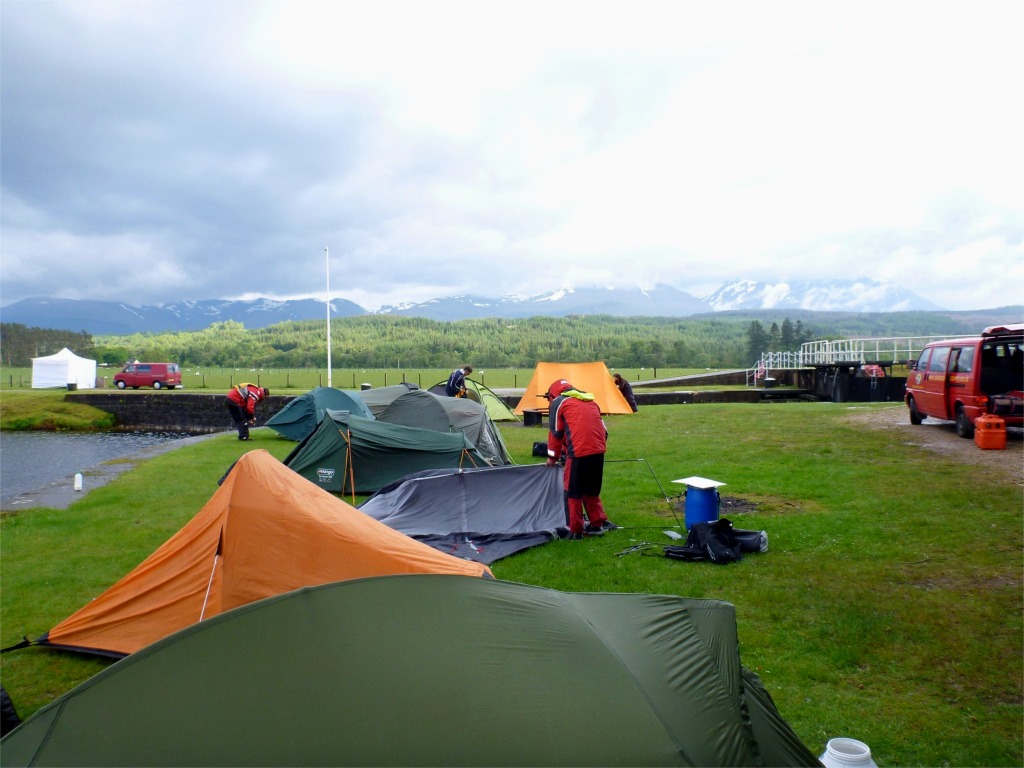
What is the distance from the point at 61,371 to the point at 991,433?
56.6m

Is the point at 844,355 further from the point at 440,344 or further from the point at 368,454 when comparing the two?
the point at 440,344

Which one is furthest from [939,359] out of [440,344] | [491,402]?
[440,344]

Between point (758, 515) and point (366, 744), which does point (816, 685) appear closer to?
point (366, 744)

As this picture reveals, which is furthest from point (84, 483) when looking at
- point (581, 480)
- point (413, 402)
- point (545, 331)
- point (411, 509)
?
point (545, 331)

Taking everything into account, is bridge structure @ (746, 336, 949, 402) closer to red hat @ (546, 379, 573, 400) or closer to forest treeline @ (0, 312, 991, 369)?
red hat @ (546, 379, 573, 400)

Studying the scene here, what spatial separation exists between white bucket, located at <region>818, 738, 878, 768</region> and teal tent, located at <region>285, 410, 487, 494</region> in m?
8.44

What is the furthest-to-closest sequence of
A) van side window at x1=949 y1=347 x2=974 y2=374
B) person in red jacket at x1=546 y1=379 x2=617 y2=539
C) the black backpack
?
van side window at x1=949 y1=347 x2=974 y2=374 → person in red jacket at x1=546 y1=379 x2=617 y2=539 → the black backpack

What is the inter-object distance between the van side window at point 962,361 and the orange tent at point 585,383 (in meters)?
10.4

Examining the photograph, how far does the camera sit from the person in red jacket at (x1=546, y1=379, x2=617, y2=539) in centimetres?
786

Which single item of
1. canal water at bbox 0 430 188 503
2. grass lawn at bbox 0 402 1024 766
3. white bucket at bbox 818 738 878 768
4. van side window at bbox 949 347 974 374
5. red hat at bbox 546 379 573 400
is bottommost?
canal water at bbox 0 430 188 503

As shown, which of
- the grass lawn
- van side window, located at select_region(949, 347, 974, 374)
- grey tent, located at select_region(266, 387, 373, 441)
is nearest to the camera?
the grass lawn

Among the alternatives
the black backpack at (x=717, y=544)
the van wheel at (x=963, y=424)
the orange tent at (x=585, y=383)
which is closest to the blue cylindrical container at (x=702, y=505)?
the black backpack at (x=717, y=544)

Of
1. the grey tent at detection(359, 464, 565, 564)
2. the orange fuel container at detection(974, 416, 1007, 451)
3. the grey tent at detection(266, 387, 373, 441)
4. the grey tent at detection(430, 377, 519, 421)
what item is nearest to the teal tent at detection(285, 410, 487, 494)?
the grey tent at detection(359, 464, 565, 564)

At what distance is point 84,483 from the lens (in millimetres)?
13820
